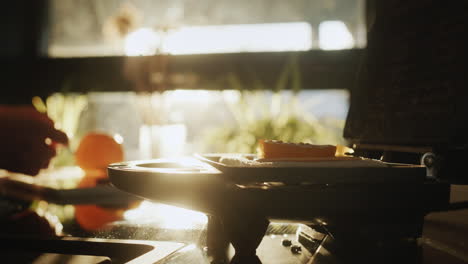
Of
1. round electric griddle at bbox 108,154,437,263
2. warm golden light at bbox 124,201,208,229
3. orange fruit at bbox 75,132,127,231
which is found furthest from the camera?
orange fruit at bbox 75,132,127,231

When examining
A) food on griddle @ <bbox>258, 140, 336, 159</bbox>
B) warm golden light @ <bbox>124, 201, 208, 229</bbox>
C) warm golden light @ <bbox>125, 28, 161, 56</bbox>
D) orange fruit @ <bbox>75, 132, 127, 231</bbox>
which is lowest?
warm golden light @ <bbox>124, 201, 208, 229</bbox>

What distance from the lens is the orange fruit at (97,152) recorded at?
4.49 feet

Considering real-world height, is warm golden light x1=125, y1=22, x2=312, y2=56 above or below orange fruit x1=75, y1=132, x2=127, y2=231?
above

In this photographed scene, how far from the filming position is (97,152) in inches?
53.9

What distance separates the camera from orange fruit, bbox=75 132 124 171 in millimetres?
1368

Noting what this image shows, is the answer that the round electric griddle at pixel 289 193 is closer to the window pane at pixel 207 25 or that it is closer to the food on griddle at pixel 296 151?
the food on griddle at pixel 296 151

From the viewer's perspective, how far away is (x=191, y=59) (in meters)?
2.12

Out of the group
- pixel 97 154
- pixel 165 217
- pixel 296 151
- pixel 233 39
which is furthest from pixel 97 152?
pixel 233 39

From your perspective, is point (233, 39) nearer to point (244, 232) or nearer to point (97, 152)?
point (97, 152)

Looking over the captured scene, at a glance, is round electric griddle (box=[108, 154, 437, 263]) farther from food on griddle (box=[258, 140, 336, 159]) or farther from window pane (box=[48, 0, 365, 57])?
window pane (box=[48, 0, 365, 57])

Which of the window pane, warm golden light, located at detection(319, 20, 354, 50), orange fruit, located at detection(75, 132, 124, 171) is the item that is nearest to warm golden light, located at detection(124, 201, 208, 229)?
orange fruit, located at detection(75, 132, 124, 171)

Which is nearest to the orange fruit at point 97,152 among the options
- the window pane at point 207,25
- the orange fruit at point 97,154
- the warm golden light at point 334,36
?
the orange fruit at point 97,154

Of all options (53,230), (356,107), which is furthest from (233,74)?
(53,230)

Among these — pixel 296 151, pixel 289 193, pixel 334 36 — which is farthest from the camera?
pixel 334 36
